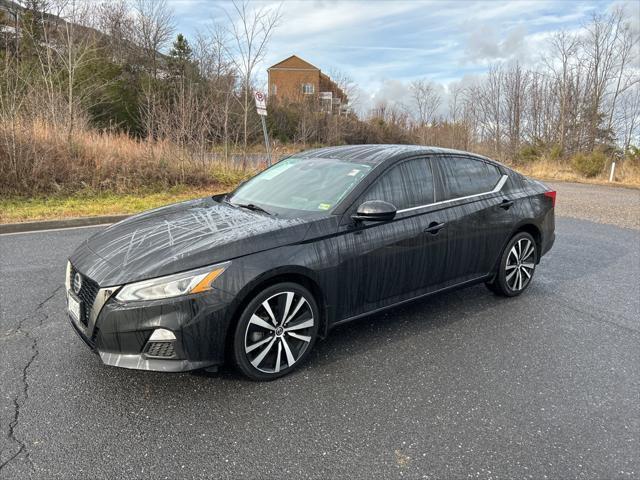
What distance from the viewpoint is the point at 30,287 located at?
4922 mm

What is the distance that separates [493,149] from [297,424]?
1408 inches

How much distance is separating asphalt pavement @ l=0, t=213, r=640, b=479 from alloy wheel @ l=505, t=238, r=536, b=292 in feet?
1.82

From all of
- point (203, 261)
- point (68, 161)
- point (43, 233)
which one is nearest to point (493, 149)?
point (68, 161)

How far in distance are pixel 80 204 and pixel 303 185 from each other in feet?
27.6

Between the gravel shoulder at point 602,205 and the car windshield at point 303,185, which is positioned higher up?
the car windshield at point 303,185

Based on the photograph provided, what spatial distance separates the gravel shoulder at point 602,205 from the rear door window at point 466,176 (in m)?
6.84

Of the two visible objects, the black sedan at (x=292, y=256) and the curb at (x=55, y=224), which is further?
the curb at (x=55, y=224)

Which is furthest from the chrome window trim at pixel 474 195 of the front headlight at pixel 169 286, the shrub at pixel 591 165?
the shrub at pixel 591 165

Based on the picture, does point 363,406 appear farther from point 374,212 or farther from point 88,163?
point 88,163

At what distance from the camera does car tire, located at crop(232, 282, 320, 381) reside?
294 cm

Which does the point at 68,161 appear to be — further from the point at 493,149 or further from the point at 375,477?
the point at 493,149

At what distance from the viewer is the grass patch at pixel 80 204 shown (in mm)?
9070

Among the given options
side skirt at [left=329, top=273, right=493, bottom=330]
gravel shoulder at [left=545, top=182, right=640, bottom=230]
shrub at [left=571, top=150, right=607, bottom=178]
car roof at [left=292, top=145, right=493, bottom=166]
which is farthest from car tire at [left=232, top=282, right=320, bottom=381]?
shrub at [left=571, top=150, right=607, bottom=178]

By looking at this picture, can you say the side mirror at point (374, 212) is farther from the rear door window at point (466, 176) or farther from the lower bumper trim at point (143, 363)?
the lower bumper trim at point (143, 363)
